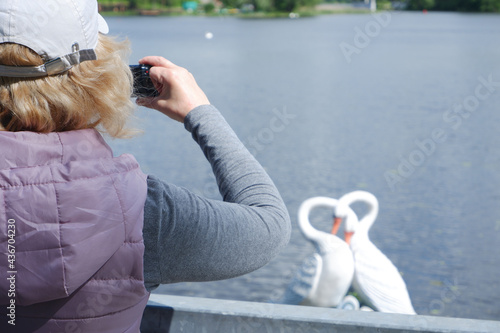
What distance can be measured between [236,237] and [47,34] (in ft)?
1.28

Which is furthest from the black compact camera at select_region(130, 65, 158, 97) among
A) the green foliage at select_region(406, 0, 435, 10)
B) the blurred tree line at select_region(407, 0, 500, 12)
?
the green foliage at select_region(406, 0, 435, 10)

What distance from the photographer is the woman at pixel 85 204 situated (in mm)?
901

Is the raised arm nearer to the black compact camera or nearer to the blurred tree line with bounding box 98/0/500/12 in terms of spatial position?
the black compact camera

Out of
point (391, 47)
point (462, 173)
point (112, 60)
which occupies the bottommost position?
point (391, 47)

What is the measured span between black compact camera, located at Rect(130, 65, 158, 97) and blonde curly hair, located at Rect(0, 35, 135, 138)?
0.15 m

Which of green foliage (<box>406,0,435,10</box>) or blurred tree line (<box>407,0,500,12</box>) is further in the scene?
green foliage (<box>406,0,435,10</box>)

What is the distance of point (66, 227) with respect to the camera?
2.94 feet

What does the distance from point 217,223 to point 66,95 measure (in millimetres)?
279

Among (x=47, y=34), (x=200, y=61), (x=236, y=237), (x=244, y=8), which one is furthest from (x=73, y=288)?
(x=244, y=8)

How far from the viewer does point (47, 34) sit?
0.93 metres

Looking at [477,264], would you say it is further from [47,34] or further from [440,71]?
[440,71]

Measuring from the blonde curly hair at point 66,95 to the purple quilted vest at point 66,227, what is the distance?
0.02m

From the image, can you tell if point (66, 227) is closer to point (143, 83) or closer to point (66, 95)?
point (66, 95)

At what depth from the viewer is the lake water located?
20.8ft
